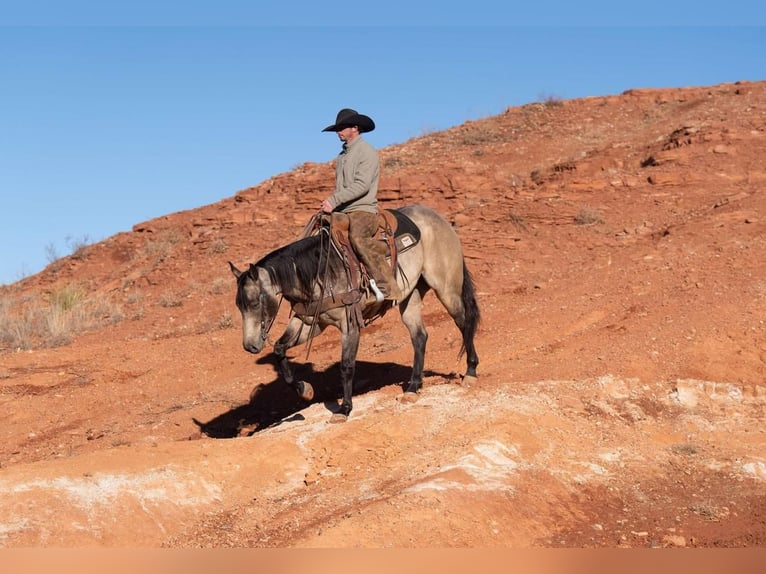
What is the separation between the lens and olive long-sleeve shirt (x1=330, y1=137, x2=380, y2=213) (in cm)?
1004

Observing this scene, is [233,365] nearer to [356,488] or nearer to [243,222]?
[356,488]

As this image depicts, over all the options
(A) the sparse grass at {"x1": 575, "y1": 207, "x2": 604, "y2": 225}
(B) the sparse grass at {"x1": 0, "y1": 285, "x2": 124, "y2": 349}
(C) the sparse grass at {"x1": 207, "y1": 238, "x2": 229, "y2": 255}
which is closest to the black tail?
(A) the sparse grass at {"x1": 575, "y1": 207, "x2": 604, "y2": 225}

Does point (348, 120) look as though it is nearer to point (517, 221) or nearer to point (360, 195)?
point (360, 195)

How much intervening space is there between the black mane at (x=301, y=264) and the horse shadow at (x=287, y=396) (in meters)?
2.46

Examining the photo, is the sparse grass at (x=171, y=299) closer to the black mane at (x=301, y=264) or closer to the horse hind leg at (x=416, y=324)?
the horse hind leg at (x=416, y=324)

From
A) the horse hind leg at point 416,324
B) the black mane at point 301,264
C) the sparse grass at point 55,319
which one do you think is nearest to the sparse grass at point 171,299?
the sparse grass at point 55,319

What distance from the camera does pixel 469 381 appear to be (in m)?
11.1

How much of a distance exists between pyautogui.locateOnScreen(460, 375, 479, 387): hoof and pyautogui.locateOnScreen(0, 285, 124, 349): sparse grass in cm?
1106

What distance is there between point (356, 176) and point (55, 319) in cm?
1220

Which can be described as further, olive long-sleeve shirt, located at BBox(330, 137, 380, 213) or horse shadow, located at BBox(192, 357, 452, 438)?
horse shadow, located at BBox(192, 357, 452, 438)

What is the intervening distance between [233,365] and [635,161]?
14.3 meters

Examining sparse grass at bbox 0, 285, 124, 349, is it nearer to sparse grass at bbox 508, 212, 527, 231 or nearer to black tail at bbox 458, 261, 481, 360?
sparse grass at bbox 508, 212, 527, 231

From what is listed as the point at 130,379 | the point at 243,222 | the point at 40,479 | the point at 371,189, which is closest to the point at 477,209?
the point at 243,222

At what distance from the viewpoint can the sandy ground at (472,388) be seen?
7328mm
